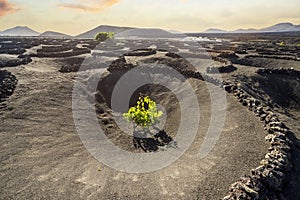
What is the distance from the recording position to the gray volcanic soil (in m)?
10.5

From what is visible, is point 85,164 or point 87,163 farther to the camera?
point 87,163

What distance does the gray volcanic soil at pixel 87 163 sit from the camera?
10547 mm

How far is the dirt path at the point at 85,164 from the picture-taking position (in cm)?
1053

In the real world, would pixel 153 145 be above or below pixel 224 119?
below

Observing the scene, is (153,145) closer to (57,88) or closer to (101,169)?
(101,169)

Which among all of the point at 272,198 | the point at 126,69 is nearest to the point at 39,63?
the point at 126,69

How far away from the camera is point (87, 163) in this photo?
12984 millimetres

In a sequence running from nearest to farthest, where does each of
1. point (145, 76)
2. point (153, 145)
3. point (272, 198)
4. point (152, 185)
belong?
1. point (272, 198)
2. point (152, 185)
3. point (153, 145)
4. point (145, 76)

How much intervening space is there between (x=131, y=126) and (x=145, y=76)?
10455mm

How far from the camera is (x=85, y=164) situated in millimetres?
12852

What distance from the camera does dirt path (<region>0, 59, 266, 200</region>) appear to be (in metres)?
10.5

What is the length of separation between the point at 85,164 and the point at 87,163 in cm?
15

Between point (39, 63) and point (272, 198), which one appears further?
point (39, 63)

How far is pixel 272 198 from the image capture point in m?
10.2
